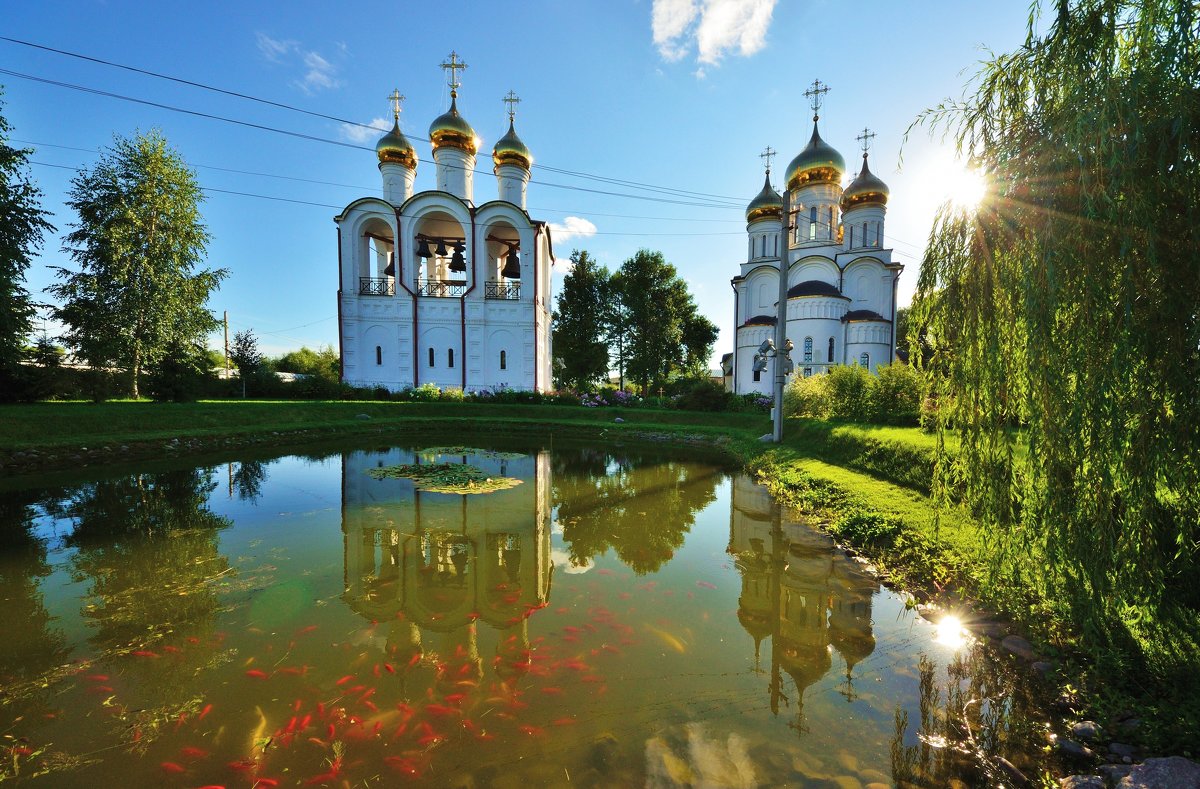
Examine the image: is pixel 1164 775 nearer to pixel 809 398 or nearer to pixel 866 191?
pixel 809 398

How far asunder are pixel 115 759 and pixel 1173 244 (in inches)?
266

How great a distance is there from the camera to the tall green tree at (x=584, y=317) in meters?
36.5

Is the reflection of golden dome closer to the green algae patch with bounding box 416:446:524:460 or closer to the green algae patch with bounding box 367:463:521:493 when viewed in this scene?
the green algae patch with bounding box 367:463:521:493

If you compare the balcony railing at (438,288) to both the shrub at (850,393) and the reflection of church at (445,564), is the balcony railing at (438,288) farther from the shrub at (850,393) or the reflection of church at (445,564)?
the shrub at (850,393)

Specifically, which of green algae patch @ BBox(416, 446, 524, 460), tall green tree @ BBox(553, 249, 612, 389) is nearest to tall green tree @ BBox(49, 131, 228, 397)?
green algae patch @ BBox(416, 446, 524, 460)

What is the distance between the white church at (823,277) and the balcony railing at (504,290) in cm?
1501

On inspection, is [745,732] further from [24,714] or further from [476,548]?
[24,714]

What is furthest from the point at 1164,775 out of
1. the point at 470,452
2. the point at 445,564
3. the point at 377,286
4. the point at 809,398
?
the point at 377,286

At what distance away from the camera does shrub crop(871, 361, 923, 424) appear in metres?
12.1

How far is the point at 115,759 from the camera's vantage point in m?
2.53

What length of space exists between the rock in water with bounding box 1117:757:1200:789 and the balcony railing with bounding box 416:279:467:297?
93.8 ft

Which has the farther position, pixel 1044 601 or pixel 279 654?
pixel 1044 601

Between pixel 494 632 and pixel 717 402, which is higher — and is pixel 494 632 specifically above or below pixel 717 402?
below

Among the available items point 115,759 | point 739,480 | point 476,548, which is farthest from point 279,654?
point 739,480
